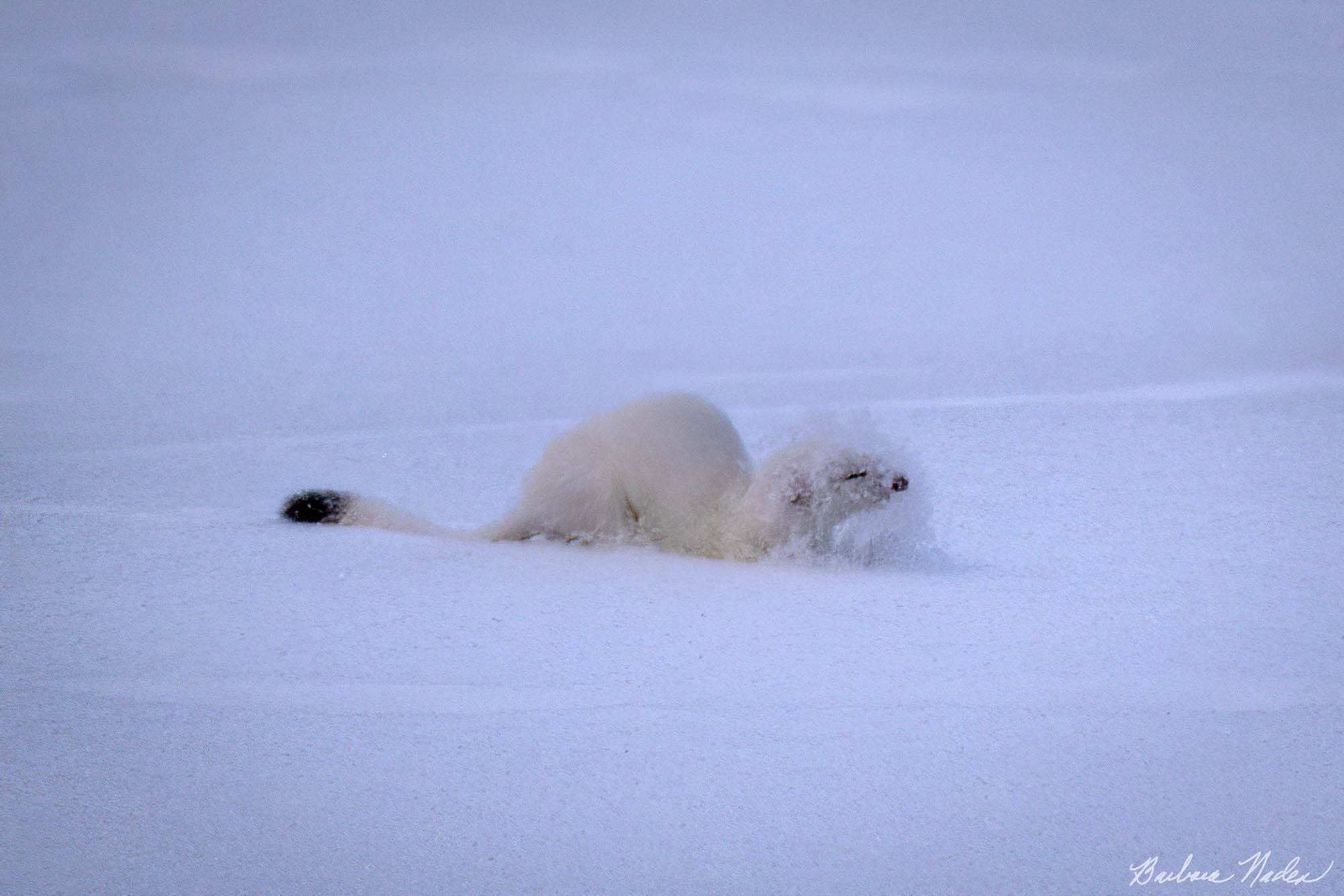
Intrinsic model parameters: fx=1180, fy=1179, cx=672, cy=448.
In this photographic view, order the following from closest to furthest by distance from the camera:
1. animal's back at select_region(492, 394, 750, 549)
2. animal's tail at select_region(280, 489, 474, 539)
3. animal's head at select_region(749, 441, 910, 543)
Answer: animal's head at select_region(749, 441, 910, 543) < animal's back at select_region(492, 394, 750, 549) < animal's tail at select_region(280, 489, 474, 539)

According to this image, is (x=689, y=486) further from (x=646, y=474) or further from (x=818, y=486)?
(x=818, y=486)

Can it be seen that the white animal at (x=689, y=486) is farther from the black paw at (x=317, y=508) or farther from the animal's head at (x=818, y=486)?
the black paw at (x=317, y=508)

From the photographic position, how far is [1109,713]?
1.97 meters

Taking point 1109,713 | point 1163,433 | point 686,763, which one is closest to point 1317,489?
point 1163,433

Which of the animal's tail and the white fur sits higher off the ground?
the animal's tail

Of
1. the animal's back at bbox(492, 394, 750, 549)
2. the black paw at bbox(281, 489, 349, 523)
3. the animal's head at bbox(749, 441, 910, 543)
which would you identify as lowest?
the animal's head at bbox(749, 441, 910, 543)

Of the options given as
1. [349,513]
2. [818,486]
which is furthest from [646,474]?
[349,513]

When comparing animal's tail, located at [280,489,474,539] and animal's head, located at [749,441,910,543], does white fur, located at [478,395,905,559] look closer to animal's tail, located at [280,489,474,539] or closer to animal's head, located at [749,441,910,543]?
animal's head, located at [749,441,910,543]

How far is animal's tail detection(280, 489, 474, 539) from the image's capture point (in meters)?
3.02

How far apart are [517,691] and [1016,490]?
181 centimetres

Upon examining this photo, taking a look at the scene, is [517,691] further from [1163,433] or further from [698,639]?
[1163,433]

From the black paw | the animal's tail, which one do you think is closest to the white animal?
the animal's tail

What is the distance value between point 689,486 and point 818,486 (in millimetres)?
300

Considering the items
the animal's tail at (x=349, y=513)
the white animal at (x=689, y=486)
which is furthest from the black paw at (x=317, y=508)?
the white animal at (x=689, y=486)
